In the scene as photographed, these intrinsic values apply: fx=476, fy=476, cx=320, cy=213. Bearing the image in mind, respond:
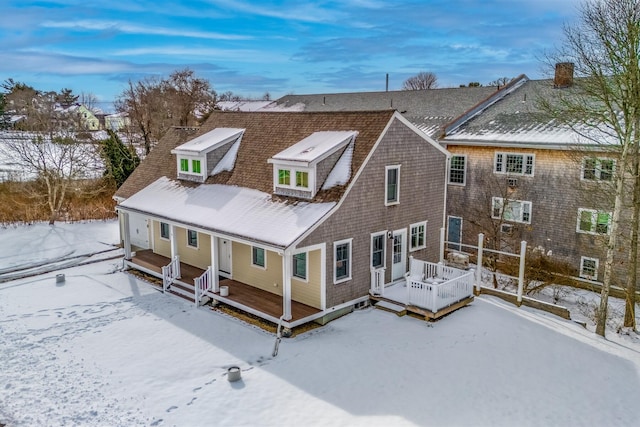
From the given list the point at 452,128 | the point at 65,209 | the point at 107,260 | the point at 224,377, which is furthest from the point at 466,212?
the point at 65,209

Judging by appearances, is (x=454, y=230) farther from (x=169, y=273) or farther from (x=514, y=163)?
(x=169, y=273)

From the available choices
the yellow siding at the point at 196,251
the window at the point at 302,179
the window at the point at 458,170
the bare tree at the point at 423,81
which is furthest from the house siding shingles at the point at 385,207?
the bare tree at the point at 423,81

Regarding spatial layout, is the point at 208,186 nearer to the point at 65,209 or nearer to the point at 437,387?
the point at 437,387

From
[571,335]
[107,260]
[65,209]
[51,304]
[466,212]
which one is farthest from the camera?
[65,209]

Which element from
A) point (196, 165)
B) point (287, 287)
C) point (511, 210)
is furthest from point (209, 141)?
point (511, 210)

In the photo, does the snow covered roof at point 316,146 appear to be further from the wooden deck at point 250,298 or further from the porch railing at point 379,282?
the wooden deck at point 250,298

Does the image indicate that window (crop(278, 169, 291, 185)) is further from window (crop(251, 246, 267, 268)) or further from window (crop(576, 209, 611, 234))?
window (crop(576, 209, 611, 234))
